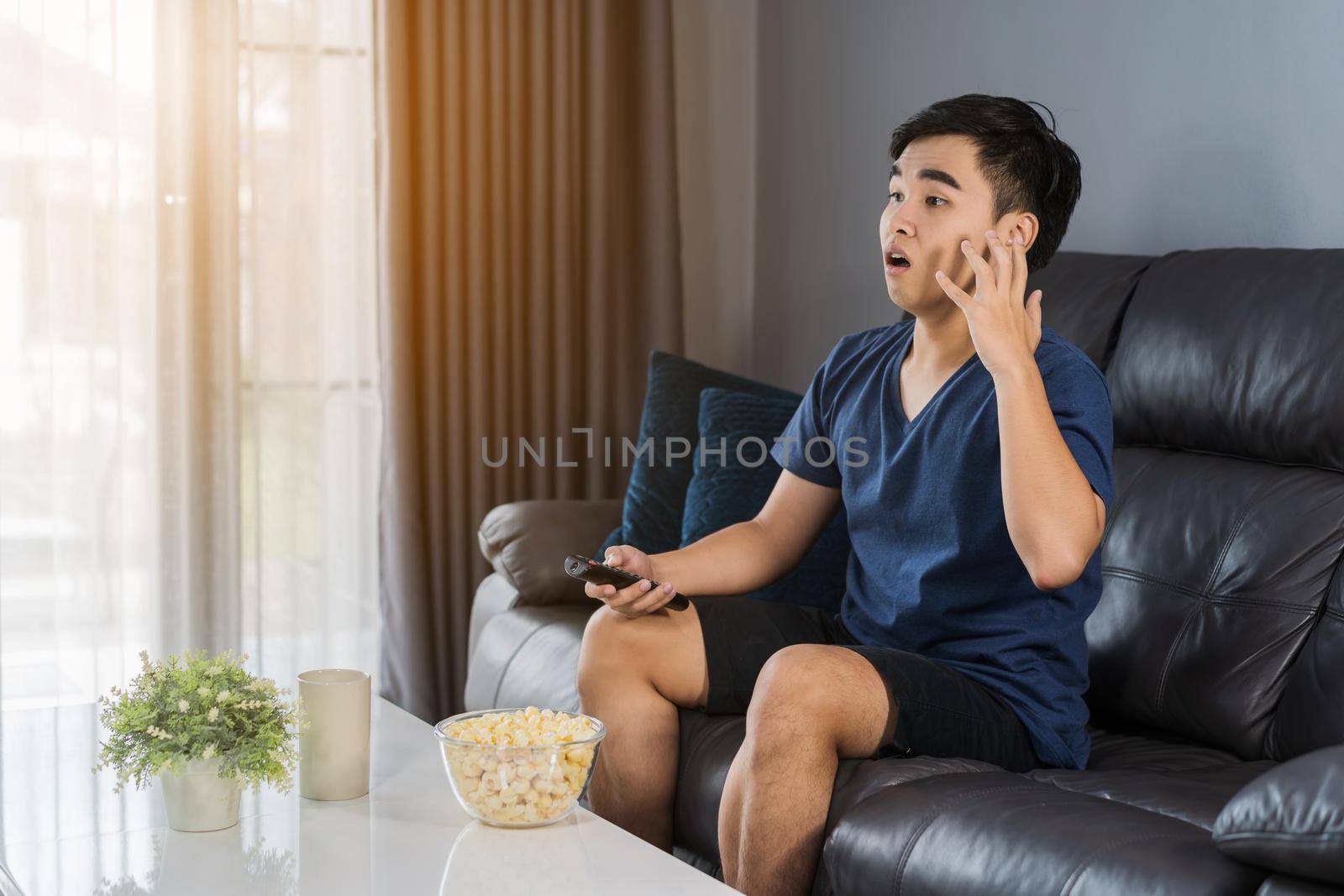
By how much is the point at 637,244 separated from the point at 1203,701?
1.97 meters

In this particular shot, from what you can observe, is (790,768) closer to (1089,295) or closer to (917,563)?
→ (917,563)

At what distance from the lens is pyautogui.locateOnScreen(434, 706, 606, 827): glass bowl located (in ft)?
4.14

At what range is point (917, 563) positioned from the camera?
1.67 meters

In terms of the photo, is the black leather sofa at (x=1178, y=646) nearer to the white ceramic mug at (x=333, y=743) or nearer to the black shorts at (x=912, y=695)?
the black shorts at (x=912, y=695)

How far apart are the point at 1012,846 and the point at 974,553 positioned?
0.46 m

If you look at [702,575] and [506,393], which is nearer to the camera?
[702,575]

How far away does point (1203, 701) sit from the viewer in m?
1.68

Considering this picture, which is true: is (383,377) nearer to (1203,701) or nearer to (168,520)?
(168,520)

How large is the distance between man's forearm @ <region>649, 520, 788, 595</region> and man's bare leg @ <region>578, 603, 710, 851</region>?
0.43 ft

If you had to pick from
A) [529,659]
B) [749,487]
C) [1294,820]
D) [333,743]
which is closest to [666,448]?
[749,487]

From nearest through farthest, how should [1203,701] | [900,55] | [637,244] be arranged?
[1203,701] → [900,55] → [637,244]

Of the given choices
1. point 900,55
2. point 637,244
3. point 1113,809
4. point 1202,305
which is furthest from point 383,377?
point 1113,809

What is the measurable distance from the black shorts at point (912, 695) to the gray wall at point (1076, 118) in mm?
981

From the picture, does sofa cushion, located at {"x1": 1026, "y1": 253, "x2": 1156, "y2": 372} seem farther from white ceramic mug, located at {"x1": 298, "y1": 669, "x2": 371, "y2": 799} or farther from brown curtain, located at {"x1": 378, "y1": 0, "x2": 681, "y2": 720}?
brown curtain, located at {"x1": 378, "y1": 0, "x2": 681, "y2": 720}
